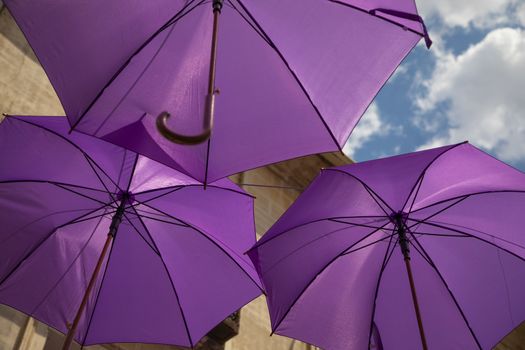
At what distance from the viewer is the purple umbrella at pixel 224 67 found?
541 centimetres

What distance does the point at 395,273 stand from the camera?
675cm

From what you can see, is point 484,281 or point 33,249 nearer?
point 33,249

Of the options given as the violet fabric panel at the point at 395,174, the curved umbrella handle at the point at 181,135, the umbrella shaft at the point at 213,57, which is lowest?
the curved umbrella handle at the point at 181,135

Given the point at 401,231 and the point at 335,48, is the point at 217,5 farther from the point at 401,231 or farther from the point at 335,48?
the point at 401,231

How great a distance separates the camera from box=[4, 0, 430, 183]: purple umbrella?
5.41 metres

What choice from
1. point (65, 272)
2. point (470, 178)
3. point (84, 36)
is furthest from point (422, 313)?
point (84, 36)

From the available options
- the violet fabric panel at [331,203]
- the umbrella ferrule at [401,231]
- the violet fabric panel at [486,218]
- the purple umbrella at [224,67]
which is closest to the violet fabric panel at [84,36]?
the purple umbrella at [224,67]

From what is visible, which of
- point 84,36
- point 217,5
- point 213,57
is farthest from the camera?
point 84,36

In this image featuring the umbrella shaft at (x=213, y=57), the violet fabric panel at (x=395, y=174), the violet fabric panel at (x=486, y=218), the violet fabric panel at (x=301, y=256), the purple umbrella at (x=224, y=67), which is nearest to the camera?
the umbrella shaft at (x=213, y=57)

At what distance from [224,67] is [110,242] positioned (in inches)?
71.8

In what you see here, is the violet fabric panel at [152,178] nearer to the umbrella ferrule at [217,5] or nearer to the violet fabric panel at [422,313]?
the umbrella ferrule at [217,5]

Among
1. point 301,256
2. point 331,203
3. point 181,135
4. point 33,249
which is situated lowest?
point 181,135

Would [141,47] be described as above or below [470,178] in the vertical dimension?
above

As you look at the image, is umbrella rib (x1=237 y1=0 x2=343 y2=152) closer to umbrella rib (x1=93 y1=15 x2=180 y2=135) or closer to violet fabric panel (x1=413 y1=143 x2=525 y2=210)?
umbrella rib (x1=93 y1=15 x2=180 y2=135)
